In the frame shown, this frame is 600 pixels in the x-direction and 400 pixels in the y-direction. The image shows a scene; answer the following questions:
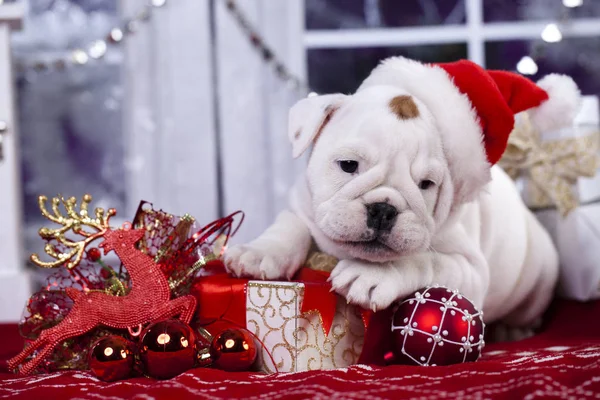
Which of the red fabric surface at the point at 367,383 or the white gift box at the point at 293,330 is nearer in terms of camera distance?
the red fabric surface at the point at 367,383

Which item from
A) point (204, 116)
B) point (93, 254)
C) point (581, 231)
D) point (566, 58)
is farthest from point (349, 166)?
point (566, 58)

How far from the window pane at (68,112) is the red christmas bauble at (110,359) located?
1393 millimetres

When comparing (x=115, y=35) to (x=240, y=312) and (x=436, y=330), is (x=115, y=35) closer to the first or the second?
(x=240, y=312)

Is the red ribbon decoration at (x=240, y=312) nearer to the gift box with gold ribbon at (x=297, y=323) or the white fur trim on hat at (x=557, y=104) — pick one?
the gift box with gold ribbon at (x=297, y=323)

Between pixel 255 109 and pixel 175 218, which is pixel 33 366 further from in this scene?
pixel 255 109

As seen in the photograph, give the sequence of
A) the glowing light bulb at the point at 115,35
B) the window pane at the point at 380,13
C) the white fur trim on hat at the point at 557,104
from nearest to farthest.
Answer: the white fur trim on hat at the point at 557,104, the glowing light bulb at the point at 115,35, the window pane at the point at 380,13

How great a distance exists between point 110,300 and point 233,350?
21 centimetres

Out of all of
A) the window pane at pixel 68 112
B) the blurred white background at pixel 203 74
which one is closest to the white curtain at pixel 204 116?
the blurred white background at pixel 203 74

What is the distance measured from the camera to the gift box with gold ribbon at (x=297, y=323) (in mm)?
961

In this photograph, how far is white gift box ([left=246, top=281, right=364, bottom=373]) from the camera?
3.16 ft

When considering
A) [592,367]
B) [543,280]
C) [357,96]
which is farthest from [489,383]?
[543,280]

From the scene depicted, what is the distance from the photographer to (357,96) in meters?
1.09

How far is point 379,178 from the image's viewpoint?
3.23ft

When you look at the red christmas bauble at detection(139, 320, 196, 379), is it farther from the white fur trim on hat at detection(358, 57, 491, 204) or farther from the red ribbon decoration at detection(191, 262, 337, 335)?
the white fur trim on hat at detection(358, 57, 491, 204)
